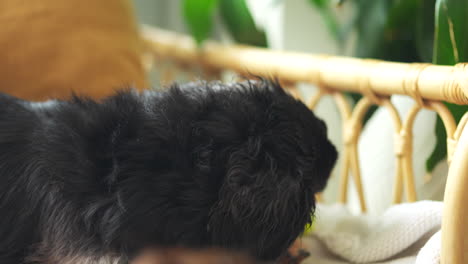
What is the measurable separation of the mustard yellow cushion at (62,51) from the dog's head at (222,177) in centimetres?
39

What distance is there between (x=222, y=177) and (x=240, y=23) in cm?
78

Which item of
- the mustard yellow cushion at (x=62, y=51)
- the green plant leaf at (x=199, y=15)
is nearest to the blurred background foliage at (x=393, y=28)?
the green plant leaf at (x=199, y=15)

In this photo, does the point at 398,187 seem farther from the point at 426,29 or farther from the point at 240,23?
the point at 240,23

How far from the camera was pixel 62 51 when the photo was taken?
1042 mm

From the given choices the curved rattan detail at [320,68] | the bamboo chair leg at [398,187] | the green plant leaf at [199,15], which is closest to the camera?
the curved rattan detail at [320,68]

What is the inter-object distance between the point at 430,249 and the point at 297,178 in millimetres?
181

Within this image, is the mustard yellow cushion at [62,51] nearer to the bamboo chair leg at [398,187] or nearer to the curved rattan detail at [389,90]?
the curved rattan detail at [389,90]

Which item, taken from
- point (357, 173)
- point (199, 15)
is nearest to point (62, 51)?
point (199, 15)

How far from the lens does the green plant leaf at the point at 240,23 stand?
1.29 m

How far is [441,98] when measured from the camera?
2.45ft

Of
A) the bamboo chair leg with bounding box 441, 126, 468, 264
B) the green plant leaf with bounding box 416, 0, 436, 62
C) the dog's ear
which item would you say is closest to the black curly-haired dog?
the dog's ear

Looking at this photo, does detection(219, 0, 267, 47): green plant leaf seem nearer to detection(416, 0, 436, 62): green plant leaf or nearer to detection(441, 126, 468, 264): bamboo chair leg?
detection(416, 0, 436, 62): green plant leaf

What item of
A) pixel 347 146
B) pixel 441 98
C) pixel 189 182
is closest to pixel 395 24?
pixel 347 146

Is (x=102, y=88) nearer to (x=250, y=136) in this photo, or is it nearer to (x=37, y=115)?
(x=37, y=115)
